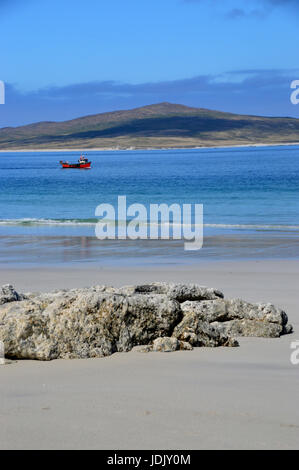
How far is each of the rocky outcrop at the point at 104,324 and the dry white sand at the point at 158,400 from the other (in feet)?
0.42

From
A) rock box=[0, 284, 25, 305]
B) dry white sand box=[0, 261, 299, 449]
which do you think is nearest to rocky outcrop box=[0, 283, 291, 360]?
rock box=[0, 284, 25, 305]

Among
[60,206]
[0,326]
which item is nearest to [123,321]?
[0,326]

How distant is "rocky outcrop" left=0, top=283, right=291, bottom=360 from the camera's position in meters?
5.45

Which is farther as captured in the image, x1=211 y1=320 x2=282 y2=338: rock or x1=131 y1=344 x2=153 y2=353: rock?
x1=211 y1=320 x2=282 y2=338: rock

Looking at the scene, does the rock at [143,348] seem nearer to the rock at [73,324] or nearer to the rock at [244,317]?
the rock at [73,324]

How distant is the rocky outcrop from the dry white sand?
127 millimetres

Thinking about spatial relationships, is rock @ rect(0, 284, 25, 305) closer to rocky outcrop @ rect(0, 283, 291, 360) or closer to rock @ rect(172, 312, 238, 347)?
rocky outcrop @ rect(0, 283, 291, 360)

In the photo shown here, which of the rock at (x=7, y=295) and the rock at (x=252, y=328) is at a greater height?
the rock at (x=7, y=295)

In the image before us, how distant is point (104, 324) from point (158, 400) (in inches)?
44.7

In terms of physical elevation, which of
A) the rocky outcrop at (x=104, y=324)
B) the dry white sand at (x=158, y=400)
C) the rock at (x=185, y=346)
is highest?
the rocky outcrop at (x=104, y=324)

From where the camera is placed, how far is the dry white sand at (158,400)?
3.92 meters

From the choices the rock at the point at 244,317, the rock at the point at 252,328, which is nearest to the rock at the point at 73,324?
the rock at the point at 244,317

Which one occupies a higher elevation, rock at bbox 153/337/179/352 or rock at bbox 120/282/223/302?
rock at bbox 120/282/223/302

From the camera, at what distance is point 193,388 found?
15.9ft
